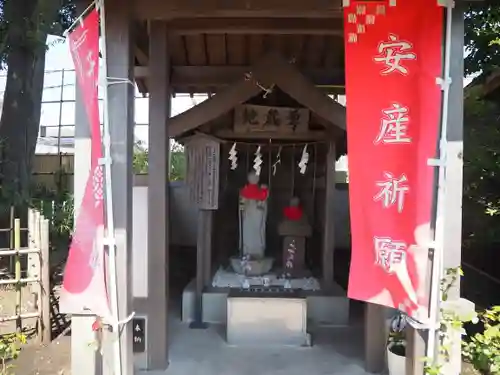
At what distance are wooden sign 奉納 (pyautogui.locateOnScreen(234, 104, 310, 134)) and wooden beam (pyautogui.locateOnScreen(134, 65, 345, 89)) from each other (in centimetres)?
43

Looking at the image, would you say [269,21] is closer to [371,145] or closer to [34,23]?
[371,145]

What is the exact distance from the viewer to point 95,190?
331cm

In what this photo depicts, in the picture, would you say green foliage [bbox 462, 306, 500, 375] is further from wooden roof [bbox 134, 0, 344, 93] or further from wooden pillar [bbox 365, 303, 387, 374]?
wooden roof [bbox 134, 0, 344, 93]

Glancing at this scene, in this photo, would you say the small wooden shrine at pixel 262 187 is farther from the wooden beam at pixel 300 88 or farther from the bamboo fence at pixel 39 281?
the bamboo fence at pixel 39 281

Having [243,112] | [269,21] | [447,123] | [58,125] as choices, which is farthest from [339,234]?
[58,125]

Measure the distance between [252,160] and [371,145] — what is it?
4445 millimetres

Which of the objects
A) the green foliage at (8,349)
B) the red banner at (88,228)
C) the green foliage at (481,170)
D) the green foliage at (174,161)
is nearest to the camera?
the red banner at (88,228)

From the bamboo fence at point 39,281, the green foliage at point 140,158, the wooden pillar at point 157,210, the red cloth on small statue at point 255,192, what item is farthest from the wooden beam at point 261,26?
the green foliage at point 140,158

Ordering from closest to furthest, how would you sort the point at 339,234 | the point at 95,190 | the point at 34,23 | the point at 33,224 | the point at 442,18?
the point at 442,18, the point at 95,190, the point at 33,224, the point at 34,23, the point at 339,234

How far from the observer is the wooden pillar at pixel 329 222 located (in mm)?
6675

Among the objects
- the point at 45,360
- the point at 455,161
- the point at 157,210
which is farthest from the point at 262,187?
the point at 455,161

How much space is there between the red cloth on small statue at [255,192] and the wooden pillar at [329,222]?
2.81 feet

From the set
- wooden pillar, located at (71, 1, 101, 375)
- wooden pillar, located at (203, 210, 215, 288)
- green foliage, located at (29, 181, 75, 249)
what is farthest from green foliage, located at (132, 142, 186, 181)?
wooden pillar, located at (71, 1, 101, 375)

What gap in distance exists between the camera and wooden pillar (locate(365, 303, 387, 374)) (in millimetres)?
4852
